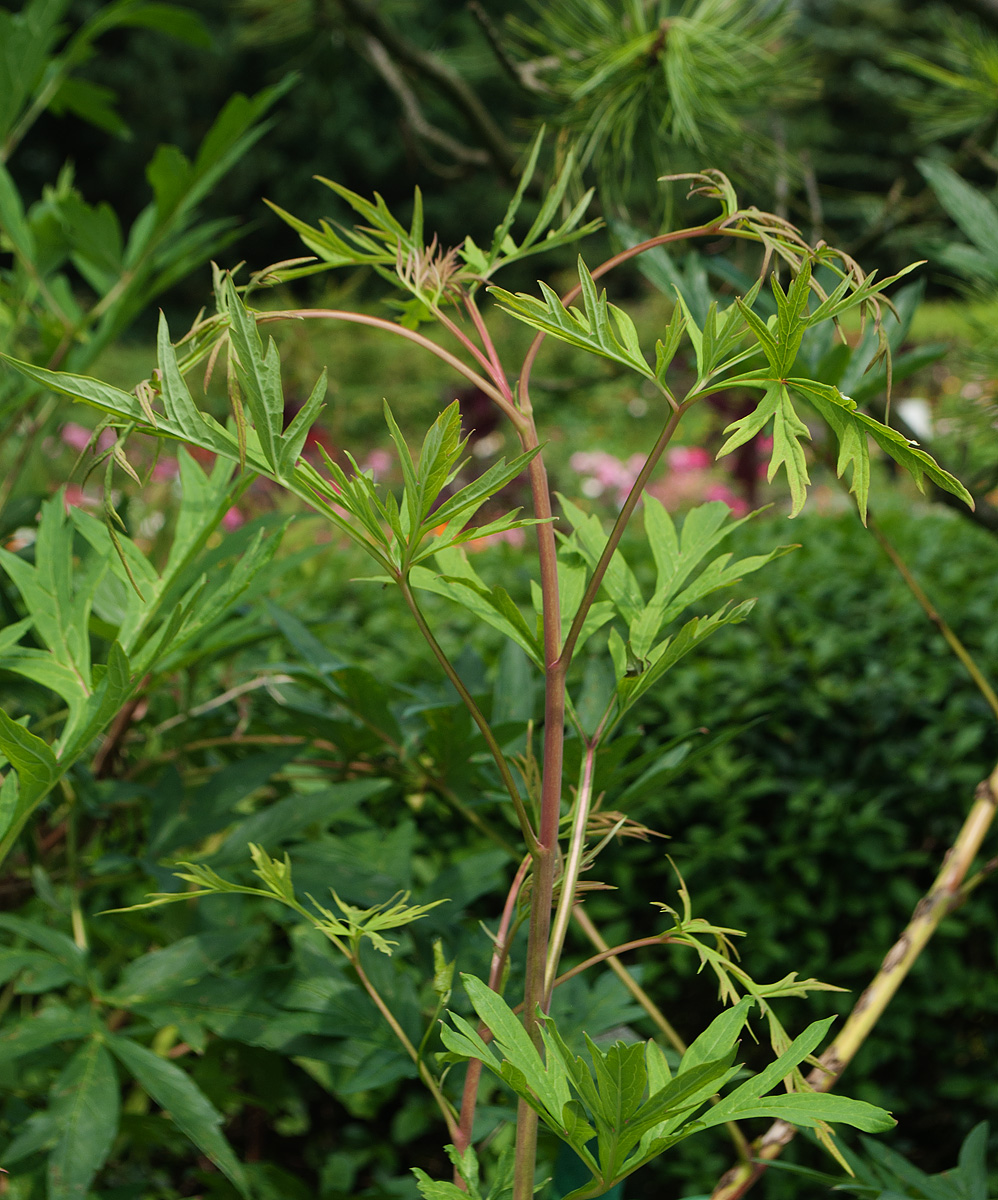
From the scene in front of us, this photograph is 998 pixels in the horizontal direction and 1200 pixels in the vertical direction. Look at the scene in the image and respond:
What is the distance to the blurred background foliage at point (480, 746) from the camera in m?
0.77

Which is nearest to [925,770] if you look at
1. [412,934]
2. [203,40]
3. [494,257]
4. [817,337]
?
[817,337]

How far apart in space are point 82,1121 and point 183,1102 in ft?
0.21

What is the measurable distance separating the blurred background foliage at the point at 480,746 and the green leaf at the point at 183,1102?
3 cm

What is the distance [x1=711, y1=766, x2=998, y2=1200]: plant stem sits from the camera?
2.07 ft

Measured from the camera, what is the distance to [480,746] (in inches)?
31.1

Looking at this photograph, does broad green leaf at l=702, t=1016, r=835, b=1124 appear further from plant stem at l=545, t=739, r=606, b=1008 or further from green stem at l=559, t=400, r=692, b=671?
green stem at l=559, t=400, r=692, b=671

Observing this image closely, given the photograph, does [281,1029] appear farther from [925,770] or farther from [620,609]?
[925,770]

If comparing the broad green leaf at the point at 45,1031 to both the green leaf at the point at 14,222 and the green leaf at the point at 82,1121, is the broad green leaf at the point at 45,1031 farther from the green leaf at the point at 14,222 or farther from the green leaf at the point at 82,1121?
the green leaf at the point at 14,222

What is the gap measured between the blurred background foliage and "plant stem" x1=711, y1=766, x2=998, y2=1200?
14cm

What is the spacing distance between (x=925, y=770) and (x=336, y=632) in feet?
3.34

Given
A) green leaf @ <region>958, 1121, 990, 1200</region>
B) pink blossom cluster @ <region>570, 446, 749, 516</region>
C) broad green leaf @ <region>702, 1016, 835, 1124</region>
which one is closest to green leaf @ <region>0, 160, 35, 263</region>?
broad green leaf @ <region>702, 1016, 835, 1124</region>

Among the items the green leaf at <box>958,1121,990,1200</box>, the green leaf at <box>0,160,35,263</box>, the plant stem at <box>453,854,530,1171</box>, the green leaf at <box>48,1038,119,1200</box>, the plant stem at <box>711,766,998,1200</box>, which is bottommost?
the green leaf at <box>958,1121,990,1200</box>

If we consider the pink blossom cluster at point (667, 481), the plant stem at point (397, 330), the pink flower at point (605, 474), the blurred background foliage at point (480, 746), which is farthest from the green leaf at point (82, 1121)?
the pink blossom cluster at point (667, 481)

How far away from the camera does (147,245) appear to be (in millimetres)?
1097
